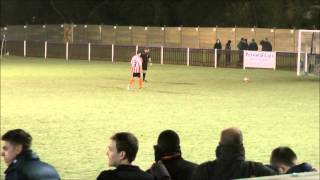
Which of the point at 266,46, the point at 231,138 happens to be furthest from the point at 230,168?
the point at 266,46

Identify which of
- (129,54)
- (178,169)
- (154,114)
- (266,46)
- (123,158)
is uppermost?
(266,46)

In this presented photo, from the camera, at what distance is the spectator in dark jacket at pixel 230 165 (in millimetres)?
5332

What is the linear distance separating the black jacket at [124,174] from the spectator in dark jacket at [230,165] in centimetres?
51

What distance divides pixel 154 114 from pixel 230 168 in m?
11.7

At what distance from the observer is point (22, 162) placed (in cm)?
520

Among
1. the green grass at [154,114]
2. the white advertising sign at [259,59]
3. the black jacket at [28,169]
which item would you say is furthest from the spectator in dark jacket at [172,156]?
the white advertising sign at [259,59]

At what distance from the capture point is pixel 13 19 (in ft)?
216

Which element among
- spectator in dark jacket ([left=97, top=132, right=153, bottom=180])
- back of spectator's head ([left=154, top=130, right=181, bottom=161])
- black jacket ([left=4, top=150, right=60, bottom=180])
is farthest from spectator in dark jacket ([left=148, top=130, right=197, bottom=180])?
black jacket ([left=4, top=150, right=60, bottom=180])

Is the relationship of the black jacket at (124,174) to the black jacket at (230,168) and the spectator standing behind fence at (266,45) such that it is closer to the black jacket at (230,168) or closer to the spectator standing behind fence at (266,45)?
the black jacket at (230,168)

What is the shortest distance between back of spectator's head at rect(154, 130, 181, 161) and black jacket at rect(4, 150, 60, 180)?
3.34ft

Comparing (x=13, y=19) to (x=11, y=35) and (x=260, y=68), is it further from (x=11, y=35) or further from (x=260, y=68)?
(x=260, y=68)

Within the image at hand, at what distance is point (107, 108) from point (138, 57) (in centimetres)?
768

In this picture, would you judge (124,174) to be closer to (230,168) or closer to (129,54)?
(230,168)

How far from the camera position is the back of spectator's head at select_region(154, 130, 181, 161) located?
5875 millimetres
